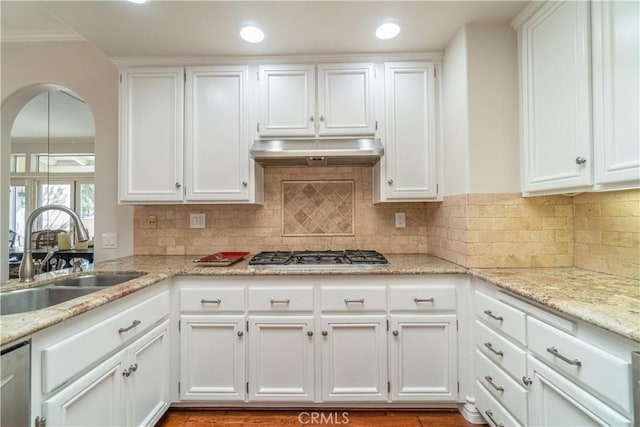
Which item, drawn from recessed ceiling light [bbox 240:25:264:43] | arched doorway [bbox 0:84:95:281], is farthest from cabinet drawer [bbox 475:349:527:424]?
arched doorway [bbox 0:84:95:281]

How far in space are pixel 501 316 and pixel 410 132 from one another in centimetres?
133

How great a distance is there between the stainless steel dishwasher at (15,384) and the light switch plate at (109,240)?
1.71 meters

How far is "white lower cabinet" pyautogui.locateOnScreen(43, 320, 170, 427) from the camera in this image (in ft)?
3.58

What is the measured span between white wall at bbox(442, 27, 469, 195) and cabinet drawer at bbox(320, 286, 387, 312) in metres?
0.85

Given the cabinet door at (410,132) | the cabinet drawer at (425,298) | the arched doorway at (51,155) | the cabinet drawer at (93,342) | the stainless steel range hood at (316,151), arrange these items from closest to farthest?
the cabinet drawer at (93,342) < the cabinet drawer at (425,298) < the stainless steel range hood at (316,151) < the cabinet door at (410,132) < the arched doorway at (51,155)

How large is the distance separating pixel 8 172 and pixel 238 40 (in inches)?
92.5

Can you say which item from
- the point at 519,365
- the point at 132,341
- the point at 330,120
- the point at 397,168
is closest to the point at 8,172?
the point at 132,341

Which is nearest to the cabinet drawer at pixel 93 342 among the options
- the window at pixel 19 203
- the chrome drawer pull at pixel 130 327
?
the chrome drawer pull at pixel 130 327

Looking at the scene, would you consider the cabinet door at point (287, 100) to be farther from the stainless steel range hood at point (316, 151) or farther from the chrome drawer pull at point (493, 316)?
the chrome drawer pull at point (493, 316)

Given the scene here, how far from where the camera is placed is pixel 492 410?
5.12 feet

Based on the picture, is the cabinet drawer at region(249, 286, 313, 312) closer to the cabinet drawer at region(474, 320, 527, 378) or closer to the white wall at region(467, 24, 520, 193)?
the cabinet drawer at region(474, 320, 527, 378)

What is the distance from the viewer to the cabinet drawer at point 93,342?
1018mm

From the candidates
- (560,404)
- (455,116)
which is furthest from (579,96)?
(560,404)

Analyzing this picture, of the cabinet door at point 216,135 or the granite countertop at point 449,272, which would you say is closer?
the granite countertop at point 449,272
